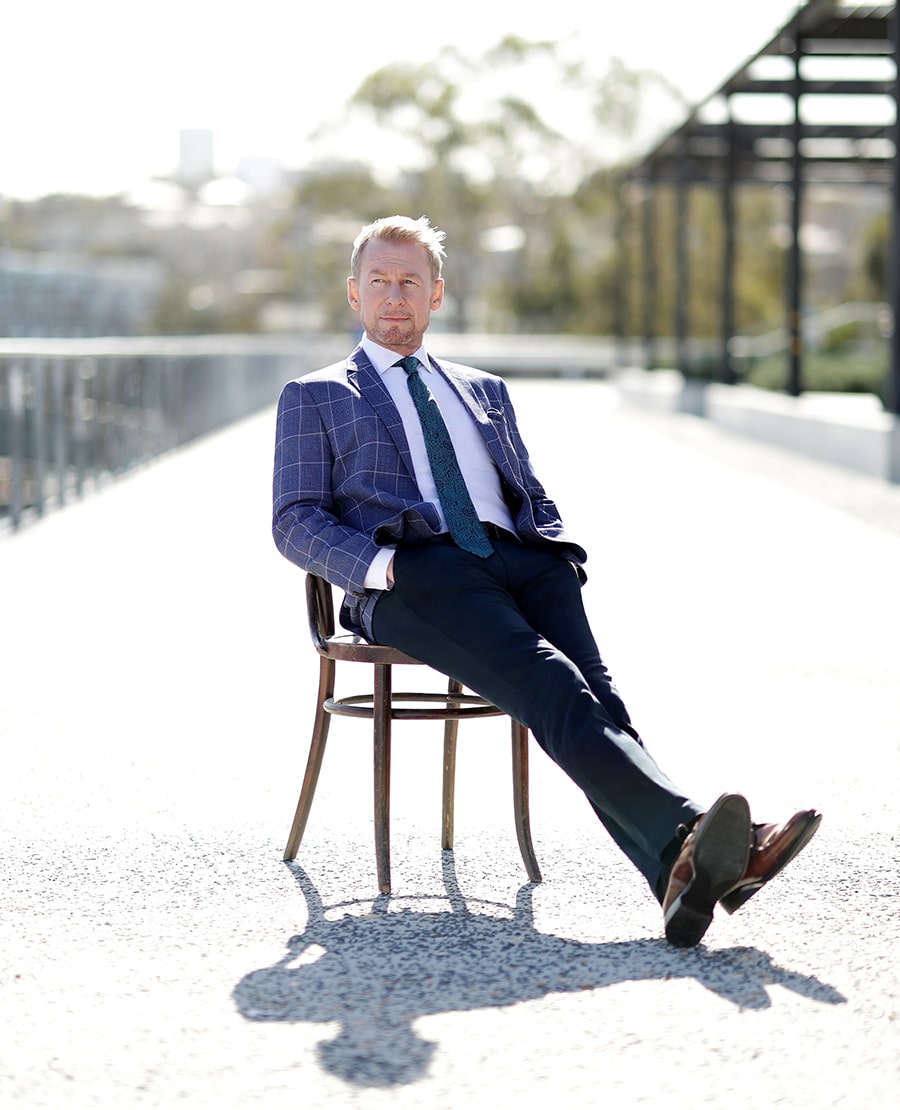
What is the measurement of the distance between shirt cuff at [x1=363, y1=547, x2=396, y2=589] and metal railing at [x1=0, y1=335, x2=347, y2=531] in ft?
27.2

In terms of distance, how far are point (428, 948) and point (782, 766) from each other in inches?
76.1

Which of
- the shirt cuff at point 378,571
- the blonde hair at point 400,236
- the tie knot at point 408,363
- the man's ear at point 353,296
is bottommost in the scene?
the shirt cuff at point 378,571

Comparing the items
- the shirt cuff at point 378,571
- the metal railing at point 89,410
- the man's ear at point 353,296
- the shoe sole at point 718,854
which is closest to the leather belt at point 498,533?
the shirt cuff at point 378,571

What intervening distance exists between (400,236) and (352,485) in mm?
564

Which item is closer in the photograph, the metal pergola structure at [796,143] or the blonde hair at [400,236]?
the blonde hair at [400,236]

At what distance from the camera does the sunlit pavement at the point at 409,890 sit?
2.95 m

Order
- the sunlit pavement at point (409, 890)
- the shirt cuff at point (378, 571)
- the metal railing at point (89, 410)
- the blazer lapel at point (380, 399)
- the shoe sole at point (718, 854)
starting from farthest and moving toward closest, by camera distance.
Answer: the metal railing at point (89, 410)
the blazer lapel at point (380, 399)
the shirt cuff at point (378, 571)
the shoe sole at point (718, 854)
the sunlit pavement at point (409, 890)

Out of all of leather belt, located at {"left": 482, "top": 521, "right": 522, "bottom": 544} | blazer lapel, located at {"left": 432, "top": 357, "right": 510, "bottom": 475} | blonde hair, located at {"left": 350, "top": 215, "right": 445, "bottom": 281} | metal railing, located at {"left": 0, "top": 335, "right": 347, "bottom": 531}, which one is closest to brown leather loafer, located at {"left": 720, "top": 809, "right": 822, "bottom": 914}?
leather belt, located at {"left": 482, "top": 521, "right": 522, "bottom": 544}

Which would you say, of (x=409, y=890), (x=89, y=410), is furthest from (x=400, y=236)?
(x=89, y=410)

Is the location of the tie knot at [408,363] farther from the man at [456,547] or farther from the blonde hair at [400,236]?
the blonde hair at [400,236]

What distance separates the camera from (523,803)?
405 centimetres

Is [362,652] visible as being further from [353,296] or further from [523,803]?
[353,296]

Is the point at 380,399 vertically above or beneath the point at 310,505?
above

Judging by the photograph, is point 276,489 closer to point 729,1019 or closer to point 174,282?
point 729,1019
